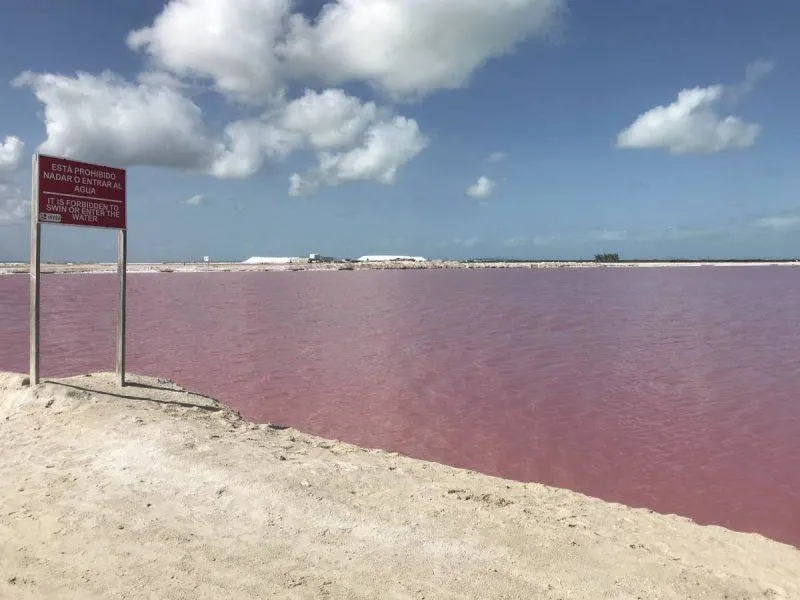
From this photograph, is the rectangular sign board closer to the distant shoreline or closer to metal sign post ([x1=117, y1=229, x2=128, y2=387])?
metal sign post ([x1=117, y1=229, x2=128, y2=387])

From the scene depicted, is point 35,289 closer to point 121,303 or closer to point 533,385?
point 121,303

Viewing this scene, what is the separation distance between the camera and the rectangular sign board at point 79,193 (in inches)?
349

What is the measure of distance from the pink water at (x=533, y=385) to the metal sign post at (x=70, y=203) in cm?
368

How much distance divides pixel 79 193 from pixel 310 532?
23.0 ft

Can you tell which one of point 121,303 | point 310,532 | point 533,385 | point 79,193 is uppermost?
point 79,193

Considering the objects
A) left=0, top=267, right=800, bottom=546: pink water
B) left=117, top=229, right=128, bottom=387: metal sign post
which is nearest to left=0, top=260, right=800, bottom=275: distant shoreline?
left=0, top=267, right=800, bottom=546: pink water

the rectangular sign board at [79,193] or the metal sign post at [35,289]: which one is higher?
the rectangular sign board at [79,193]

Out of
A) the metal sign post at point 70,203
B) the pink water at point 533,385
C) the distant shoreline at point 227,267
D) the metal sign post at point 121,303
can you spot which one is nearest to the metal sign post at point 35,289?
the metal sign post at point 70,203

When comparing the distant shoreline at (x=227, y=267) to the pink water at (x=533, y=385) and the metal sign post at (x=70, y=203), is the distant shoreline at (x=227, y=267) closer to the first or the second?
the pink water at (x=533, y=385)

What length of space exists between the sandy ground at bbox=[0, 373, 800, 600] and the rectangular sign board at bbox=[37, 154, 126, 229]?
3.35m

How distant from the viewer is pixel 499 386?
13.0m

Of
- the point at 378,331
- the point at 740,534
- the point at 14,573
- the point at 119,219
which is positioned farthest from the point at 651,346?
the point at 14,573

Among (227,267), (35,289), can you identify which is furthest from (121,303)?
(227,267)

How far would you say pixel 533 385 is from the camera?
13.1 metres
